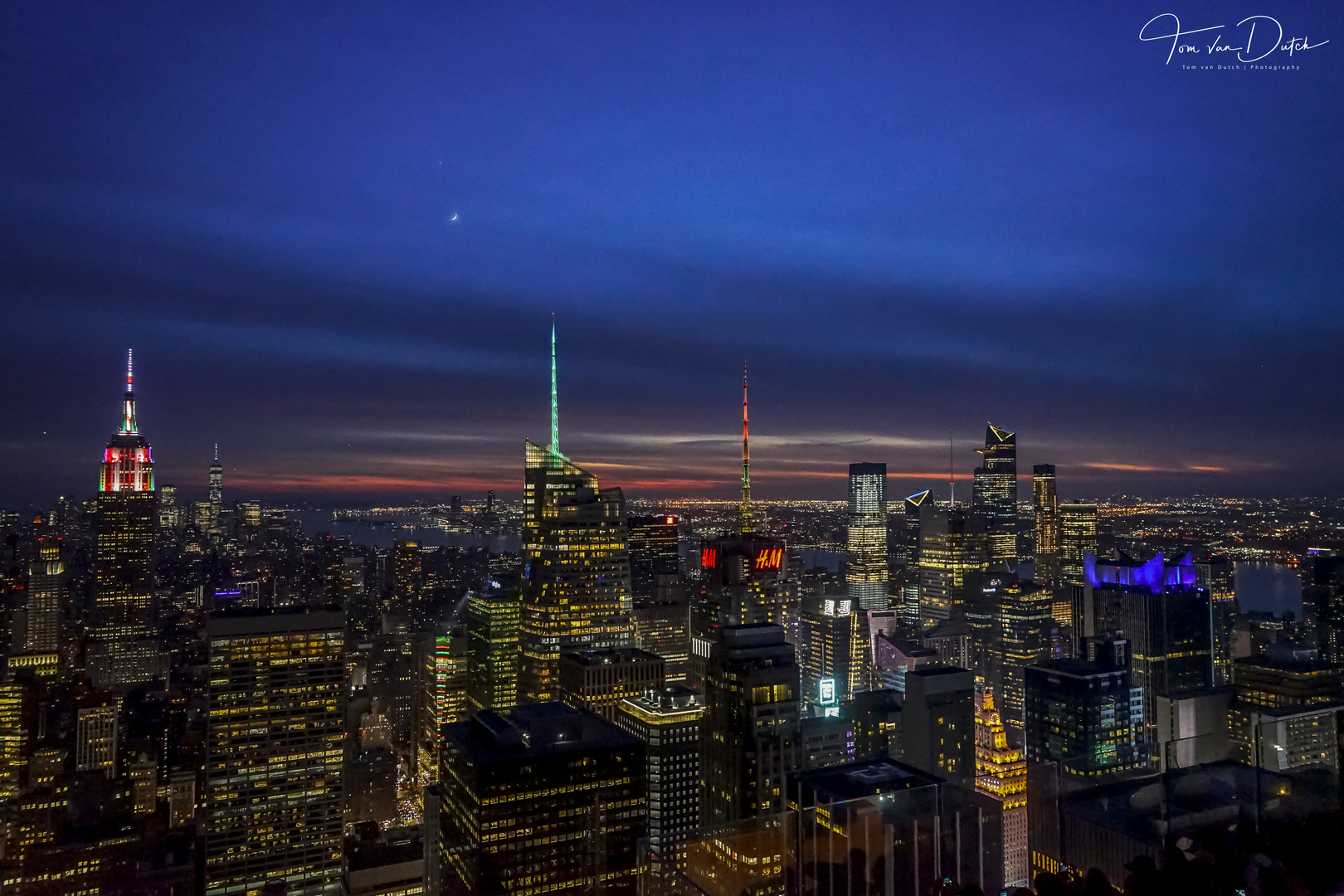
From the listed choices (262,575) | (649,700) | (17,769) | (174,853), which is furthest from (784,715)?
(262,575)

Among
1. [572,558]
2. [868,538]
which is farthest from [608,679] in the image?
[868,538]

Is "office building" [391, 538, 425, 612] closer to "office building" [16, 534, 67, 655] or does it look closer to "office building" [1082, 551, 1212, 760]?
"office building" [16, 534, 67, 655]

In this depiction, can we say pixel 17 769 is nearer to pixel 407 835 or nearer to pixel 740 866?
pixel 407 835

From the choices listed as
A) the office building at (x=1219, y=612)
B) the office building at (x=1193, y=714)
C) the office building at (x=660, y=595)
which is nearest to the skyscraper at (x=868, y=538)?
the office building at (x=660, y=595)

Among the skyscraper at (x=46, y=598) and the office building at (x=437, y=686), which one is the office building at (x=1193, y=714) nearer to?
the office building at (x=437, y=686)

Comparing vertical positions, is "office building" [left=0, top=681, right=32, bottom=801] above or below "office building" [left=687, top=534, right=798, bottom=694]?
below

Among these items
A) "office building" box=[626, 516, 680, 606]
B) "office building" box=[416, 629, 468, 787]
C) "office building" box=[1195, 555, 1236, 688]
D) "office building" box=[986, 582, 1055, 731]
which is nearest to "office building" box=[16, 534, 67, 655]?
"office building" box=[416, 629, 468, 787]
